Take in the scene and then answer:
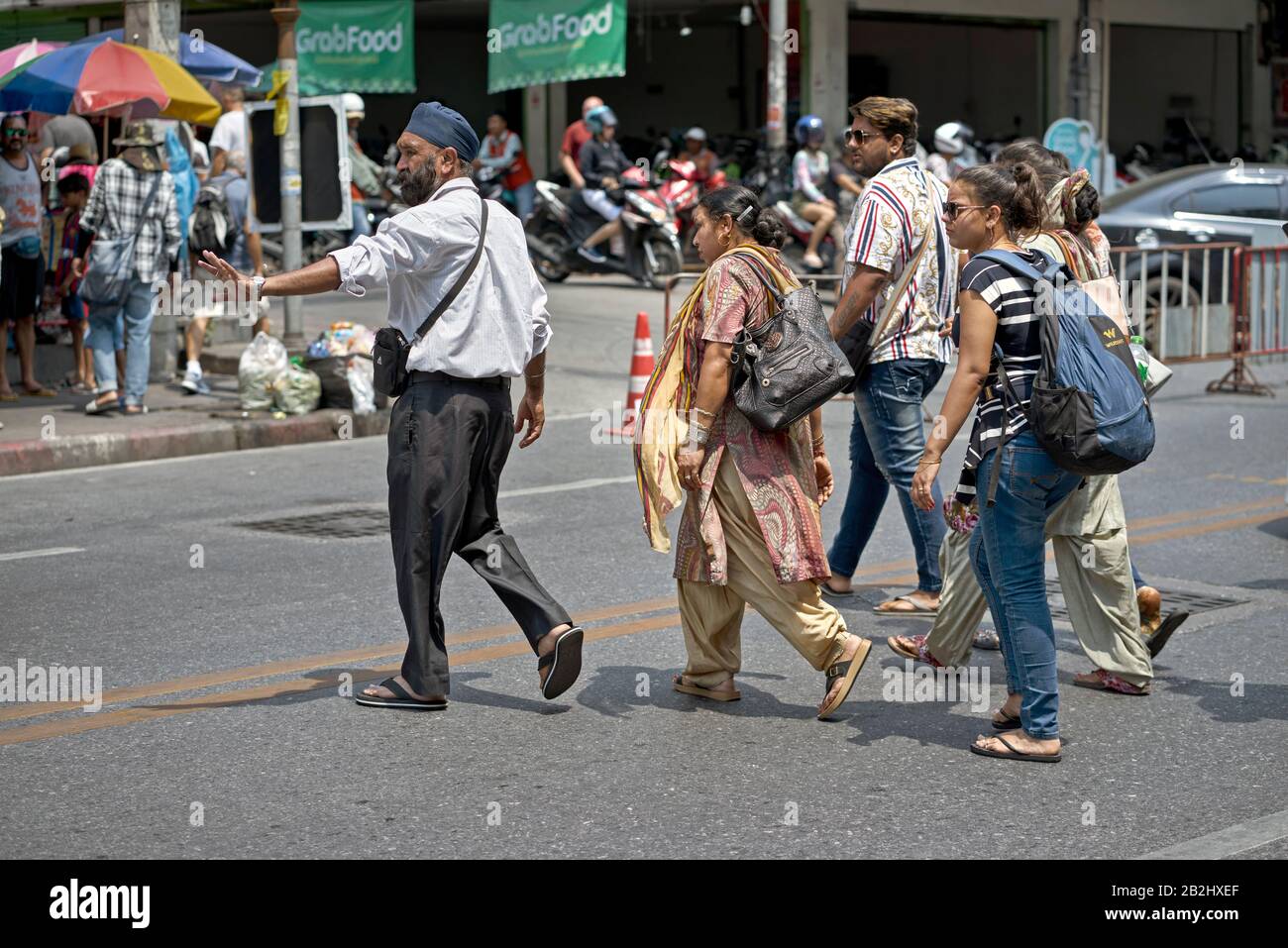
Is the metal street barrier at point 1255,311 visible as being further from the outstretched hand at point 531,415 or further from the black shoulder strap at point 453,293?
the black shoulder strap at point 453,293

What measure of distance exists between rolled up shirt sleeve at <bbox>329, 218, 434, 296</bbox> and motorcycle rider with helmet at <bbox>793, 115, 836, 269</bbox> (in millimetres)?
14450

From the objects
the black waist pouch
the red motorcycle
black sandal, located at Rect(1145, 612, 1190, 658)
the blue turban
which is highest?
the red motorcycle

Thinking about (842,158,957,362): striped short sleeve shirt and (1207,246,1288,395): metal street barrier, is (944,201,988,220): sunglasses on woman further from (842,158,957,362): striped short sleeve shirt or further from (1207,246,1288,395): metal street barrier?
(1207,246,1288,395): metal street barrier

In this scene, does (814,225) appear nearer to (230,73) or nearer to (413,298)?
(230,73)

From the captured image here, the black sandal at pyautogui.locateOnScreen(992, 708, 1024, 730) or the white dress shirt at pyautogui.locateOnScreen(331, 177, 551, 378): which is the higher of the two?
the white dress shirt at pyautogui.locateOnScreen(331, 177, 551, 378)

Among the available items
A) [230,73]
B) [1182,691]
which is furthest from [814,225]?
[1182,691]

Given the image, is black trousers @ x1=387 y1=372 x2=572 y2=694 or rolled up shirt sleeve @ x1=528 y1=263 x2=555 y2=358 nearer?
black trousers @ x1=387 y1=372 x2=572 y2=694

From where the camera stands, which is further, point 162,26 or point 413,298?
point 162,26

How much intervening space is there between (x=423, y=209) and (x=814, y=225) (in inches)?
585

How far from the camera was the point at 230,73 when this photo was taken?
1666 cm

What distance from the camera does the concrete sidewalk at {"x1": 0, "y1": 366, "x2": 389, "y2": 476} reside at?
10906mm

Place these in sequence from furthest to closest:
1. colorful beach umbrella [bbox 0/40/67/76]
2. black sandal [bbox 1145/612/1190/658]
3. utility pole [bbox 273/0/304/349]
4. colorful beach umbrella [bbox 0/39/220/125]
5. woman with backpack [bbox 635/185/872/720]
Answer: utility pole [bbox 273/0/304/349]
colorful beach umbrella [bbox 0/40/67/76]
colorful beach umbrella [bbox 0/39/220/125]
black sandal [bbox 1145/612/1190/658]
woman with backpack [bbox 635/185/872/720]

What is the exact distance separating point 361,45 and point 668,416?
18344 millimetres

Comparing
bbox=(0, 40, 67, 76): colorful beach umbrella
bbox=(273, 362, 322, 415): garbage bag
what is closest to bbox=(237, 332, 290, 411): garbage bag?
bbox=(273, 362, 322, 415): garbage bag
